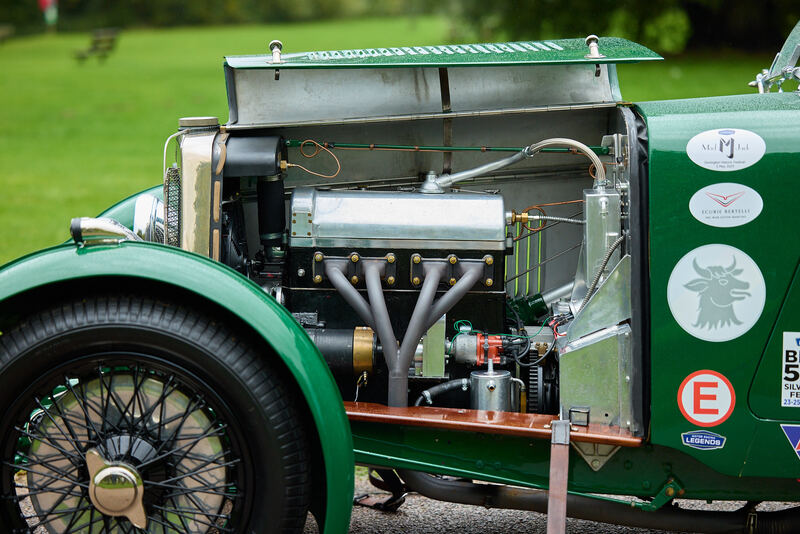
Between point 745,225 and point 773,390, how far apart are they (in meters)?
0.47

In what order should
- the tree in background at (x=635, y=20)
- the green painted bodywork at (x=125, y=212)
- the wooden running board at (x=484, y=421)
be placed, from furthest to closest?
the tree in background at (x=635, y=20) → the green painted bodywork at (x=125, y=212) → the wooden running board at (x=484, y=421)

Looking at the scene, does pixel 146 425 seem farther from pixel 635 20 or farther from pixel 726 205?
pixel 635 20

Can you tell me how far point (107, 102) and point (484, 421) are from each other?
62.9ft

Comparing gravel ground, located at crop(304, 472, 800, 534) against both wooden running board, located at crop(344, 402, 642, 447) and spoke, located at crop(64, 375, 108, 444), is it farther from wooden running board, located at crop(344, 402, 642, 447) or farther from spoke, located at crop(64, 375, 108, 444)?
spoke, located at crop(64, 375, 108, 444)

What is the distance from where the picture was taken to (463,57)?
3100mm

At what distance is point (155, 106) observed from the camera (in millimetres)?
19594

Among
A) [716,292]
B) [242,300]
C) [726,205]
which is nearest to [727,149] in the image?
[726,205]


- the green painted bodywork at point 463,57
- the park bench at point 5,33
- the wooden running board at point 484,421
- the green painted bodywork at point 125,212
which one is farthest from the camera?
the park bench at point 5,33

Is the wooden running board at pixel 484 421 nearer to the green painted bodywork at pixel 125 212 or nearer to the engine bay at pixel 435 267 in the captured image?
the engine bay at pixel 435 267

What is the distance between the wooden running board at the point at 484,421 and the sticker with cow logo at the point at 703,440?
13 cm

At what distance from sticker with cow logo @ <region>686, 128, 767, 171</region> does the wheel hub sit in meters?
1.82

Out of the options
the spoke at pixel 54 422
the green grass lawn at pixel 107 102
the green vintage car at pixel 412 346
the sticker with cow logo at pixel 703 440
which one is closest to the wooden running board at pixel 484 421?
the green vintage car at pixel 412 346

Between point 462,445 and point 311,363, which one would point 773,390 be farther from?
point 311,363

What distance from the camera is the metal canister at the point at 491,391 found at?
2.95 meters
